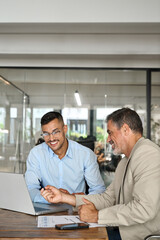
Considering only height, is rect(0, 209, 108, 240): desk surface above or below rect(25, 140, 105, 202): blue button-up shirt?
below

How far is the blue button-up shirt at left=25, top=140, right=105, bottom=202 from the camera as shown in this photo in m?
3.29

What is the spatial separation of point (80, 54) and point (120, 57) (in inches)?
28.5

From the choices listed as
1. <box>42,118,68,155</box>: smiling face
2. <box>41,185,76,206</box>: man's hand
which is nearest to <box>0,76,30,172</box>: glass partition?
<box>42,118,68,155</box>: smiling face

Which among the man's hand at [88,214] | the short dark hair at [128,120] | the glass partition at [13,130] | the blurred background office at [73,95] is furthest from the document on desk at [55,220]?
the glass partition at [13,130]

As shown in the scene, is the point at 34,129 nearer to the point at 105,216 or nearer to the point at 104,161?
the point at 104,161

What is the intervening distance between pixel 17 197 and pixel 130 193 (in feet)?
2.46

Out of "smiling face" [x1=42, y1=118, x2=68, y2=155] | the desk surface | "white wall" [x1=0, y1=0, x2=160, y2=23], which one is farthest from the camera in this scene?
"white wall" [x1=0, y1=0, x2=160, y2=23]

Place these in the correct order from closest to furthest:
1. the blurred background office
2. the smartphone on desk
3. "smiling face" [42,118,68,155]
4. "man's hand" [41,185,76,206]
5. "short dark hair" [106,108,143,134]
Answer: the smartphone on desk → "short dark hair" [106,108,143,134] → "man's hand" [41,185,76,206] → "smiling face" [42,118,68,155] → the blurred background office

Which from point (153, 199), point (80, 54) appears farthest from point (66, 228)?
point (80, 54)

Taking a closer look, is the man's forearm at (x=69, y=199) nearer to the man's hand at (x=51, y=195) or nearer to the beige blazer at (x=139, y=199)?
the man's hand at (x=51, y=195)

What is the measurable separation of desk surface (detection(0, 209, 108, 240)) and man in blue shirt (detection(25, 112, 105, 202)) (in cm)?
111

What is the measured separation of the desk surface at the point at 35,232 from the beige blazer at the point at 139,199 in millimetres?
197

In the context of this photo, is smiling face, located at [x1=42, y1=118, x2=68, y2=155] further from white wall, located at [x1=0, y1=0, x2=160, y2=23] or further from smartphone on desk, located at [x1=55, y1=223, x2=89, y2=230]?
white wall, located at [x1=0, y1=0, x2=160, y2=23]

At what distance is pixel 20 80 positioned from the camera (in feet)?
21.3
